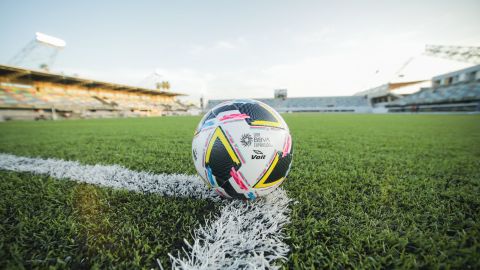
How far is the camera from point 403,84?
55719mm

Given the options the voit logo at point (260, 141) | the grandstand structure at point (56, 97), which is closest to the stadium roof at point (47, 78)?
the grandstand structure at point (56, 97)

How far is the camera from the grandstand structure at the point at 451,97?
1102 inches

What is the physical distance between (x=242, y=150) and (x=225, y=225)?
0.48 m

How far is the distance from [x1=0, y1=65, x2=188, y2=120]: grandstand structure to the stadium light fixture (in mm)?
7849

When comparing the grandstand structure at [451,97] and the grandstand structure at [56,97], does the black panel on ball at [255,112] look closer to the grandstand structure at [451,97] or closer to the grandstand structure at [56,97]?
the grandstand structure at [56,97]

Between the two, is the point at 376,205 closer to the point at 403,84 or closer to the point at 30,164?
the point at 30,164

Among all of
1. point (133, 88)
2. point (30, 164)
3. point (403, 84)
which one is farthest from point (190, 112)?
point (403, 84)

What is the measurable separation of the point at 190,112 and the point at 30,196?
4711 cm

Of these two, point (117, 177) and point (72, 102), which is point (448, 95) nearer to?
point (117, 177)

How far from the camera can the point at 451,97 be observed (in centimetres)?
3033

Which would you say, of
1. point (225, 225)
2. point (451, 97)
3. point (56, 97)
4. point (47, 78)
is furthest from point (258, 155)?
point (451, 97)

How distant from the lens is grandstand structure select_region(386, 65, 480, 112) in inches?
1102

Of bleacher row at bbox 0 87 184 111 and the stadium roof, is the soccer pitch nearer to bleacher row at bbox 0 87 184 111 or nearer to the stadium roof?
bleacher row at bbox 0 87 184 111

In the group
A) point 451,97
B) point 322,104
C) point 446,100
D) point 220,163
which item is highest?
point 322,104
